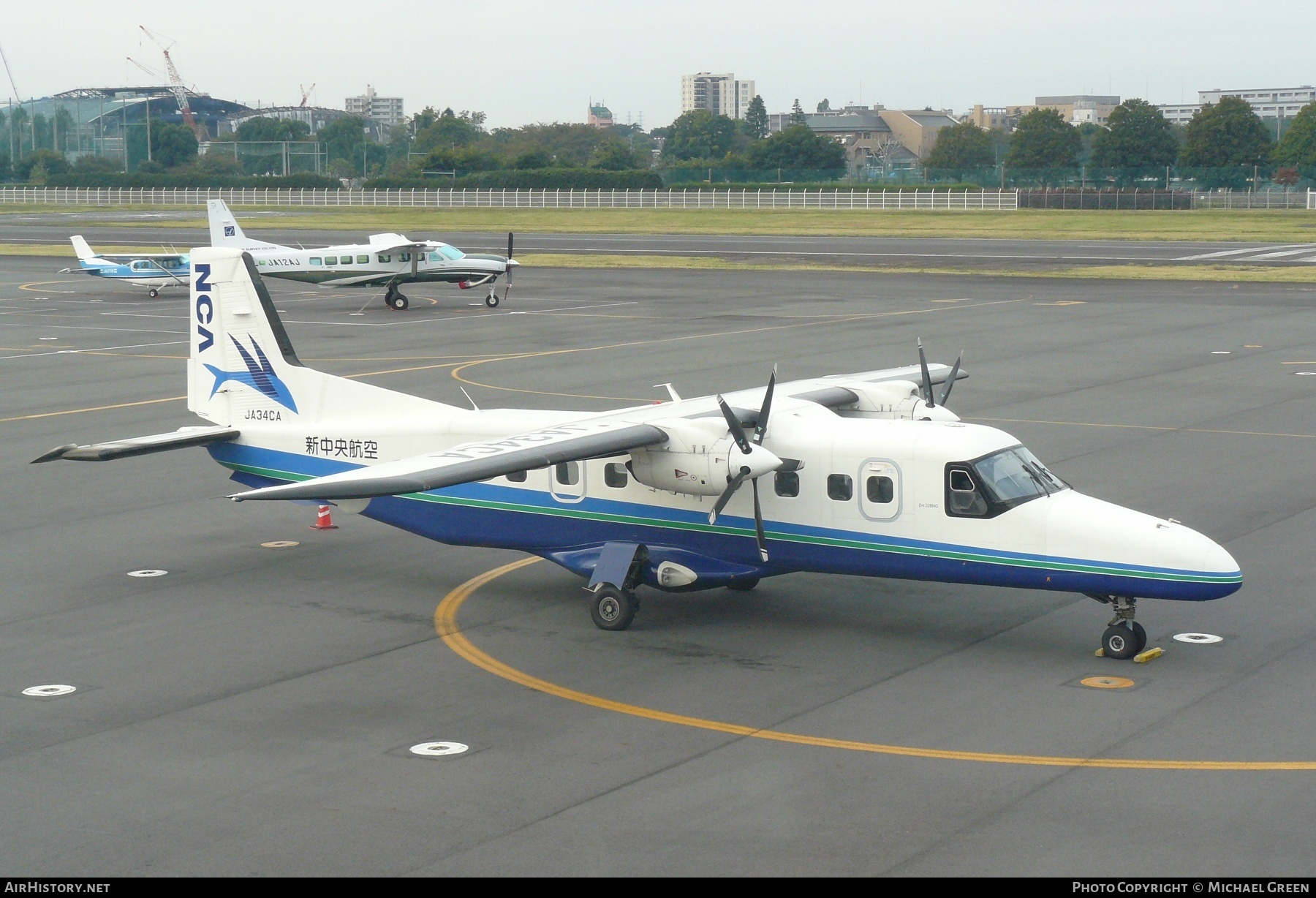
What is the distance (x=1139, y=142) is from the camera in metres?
164

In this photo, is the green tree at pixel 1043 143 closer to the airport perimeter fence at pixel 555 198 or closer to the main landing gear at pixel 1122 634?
the airport perimeter fence at pixel 555 198

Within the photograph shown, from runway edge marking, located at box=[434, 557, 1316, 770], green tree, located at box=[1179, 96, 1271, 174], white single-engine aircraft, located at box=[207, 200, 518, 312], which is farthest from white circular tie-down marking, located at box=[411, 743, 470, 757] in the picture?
green tree, located at box=[1179, 96, 1271, 174]

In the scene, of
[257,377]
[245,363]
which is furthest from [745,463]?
[245,363]

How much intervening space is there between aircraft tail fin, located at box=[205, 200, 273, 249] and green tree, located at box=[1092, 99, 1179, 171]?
4843 inches

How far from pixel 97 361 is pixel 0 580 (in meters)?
27.0

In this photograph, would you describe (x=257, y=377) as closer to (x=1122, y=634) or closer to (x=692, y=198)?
(x=1122, y=634)

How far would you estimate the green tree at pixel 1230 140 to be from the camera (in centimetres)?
15638

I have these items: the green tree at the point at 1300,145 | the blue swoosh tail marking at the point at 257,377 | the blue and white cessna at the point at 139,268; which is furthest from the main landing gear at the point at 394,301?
the green tree at the point at 1300,145

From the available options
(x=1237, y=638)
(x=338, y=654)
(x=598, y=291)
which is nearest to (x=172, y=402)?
(x=338, y=654)

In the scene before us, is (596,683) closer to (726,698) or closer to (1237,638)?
(726,698)

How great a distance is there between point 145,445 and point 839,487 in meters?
10.2

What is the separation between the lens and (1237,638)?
1769cm

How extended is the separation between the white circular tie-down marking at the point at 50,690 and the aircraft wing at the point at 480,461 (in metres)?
3.02
